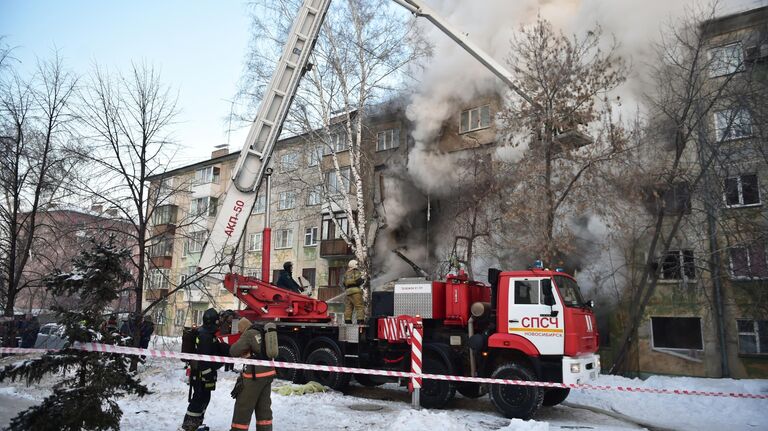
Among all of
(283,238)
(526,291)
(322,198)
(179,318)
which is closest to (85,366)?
(526,291)

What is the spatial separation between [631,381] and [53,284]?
43.1ft

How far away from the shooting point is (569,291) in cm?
896

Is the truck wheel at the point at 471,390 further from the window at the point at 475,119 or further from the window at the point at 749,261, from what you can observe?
the window at the point at 475,119

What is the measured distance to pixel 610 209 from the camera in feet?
46.7

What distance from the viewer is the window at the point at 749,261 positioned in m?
13.1

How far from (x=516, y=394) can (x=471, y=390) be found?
1504mm

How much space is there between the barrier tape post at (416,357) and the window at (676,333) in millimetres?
10010

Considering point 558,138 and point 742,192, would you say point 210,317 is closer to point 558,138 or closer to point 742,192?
point 558,138

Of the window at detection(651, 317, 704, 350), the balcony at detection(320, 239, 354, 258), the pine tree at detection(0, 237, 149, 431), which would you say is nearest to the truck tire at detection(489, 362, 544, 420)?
the pine tree at detection(0, 237, 149, 431)

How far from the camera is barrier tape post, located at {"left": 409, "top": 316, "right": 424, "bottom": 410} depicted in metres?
9.12

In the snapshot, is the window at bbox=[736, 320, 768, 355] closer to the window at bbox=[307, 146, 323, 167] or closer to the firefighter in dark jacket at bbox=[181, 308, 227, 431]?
the window at bbox=[307, 146, 323, 167]

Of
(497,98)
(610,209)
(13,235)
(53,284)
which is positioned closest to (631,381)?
(610,209)

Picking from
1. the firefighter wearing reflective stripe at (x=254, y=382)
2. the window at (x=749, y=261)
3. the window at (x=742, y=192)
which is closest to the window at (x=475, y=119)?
the window at (x=742, y=192)

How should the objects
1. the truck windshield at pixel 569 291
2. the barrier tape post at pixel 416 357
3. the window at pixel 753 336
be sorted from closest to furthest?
the truck windshield at pixel 569 291 < the barrier tape post at pixel 416 357 < the window at pixel 753 336
